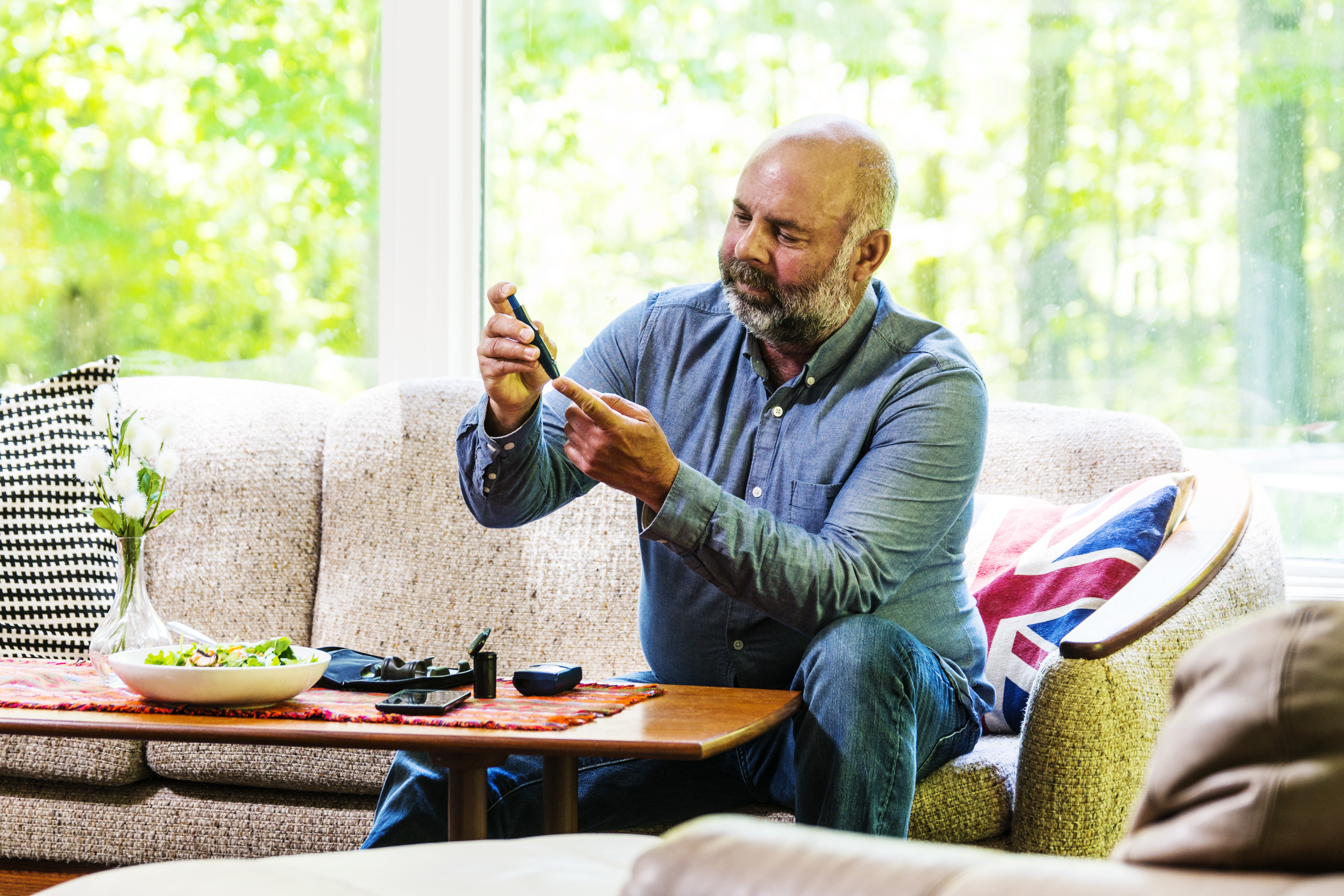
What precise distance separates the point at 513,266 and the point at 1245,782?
252 cm

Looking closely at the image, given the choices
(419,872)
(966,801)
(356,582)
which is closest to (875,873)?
(419,872)

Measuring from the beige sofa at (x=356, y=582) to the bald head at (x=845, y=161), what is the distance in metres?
0.61

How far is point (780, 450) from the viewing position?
1779 millimetres

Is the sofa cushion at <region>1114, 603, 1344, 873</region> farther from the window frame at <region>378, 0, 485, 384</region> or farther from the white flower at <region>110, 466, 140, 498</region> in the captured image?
the window frame at <region>378, 0, 485, 384</region>

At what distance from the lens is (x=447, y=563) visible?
2.32m

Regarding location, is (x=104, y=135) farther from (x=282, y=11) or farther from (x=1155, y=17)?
(x=1155, y=17)

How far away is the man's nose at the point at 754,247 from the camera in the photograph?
1.81 metres

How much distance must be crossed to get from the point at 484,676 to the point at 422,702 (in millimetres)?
93

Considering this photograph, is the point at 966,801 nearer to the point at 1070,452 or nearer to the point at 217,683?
the point at 1070,452

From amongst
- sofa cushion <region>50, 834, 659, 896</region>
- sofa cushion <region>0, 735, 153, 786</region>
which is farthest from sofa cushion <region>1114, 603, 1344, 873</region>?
sofa cushion <region>0, 735, 153, 786</region>

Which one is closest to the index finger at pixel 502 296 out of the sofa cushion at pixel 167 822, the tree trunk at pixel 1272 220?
the sofa cushion at pixel 167 822

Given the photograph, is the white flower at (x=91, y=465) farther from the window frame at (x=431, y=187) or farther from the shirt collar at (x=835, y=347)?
the window frame at (x=431, y=187)

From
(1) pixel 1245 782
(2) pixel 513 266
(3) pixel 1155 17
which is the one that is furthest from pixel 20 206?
(1) pixel 1245 782

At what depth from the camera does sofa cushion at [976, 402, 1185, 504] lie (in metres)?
2.14
